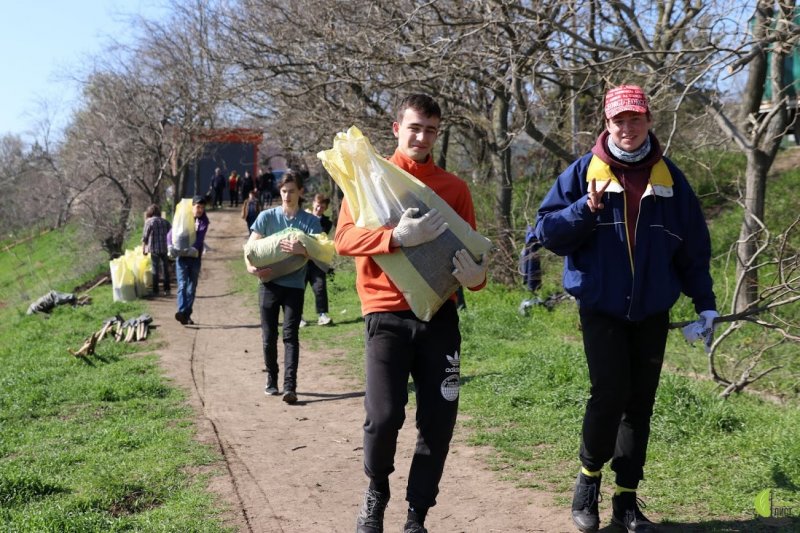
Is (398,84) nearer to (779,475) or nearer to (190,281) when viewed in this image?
(190,281)

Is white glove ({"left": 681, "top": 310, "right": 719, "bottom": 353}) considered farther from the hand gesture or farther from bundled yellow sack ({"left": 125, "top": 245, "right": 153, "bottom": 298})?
bundled yellow sack ({"left": 125, "top": 245, "right": 153, "bottom": 298})

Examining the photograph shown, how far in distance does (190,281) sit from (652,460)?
9.08 m

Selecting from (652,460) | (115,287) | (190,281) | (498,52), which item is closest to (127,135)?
(115,287)

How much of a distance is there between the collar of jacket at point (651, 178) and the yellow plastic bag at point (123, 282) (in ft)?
44.2

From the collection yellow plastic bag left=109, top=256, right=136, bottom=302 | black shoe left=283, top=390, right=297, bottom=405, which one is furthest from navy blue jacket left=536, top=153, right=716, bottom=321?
yellow plastic bag left=109, top=256, right=136, bottom=302

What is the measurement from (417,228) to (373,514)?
1.33 meters

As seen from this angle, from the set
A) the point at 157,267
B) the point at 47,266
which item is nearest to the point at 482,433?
the point at 157,267

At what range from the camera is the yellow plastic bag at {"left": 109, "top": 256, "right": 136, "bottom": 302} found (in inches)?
636

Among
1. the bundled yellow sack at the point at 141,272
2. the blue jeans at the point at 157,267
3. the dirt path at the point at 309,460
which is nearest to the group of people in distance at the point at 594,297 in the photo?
the dirt path at the point at 309,460

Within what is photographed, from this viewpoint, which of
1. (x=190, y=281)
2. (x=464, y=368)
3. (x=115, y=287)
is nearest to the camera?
(x=464, y=368)

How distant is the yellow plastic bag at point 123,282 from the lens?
636 inches

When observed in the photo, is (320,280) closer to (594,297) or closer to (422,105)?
(422,105)

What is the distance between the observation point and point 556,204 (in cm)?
411

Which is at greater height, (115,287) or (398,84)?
(398,84)
